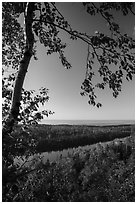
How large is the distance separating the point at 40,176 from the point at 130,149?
17.9 ft

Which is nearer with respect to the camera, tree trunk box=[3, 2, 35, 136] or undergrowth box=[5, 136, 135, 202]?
tree trunk box=[3, 2, 35, 136]

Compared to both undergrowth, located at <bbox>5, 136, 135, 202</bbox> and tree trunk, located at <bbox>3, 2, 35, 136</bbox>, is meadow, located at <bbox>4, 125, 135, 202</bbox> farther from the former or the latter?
tree trunk, located at <bbox>3, 2, 35, 136</bbox>

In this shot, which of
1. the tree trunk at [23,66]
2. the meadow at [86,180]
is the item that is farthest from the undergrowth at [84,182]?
the tree trunk at [23,66]

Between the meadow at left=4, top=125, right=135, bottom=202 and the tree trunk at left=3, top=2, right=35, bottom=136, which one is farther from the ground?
the tree trunk at left=3, top=2, right=35, bottom=136

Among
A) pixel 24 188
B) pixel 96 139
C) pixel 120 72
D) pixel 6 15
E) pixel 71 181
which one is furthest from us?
pixel 96 139

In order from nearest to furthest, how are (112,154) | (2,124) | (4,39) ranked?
(2,124) → (4,39) → (112,154)

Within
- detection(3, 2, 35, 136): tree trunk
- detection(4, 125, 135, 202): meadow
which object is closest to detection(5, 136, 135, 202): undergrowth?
detection(4, 125, 135, 202): meadow

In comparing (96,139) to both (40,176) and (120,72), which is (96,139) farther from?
(120,72)

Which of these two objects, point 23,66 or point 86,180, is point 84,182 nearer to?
point 86,180

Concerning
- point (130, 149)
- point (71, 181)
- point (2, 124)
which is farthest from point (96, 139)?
point (2, 124)

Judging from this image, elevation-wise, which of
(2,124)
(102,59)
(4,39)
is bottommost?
(2,124)

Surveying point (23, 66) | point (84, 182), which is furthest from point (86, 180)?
point (23, 66)

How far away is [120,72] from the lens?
520cm

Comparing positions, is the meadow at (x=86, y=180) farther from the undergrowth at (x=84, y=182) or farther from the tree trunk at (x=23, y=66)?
the tree trunk at (x=23, y=66)
